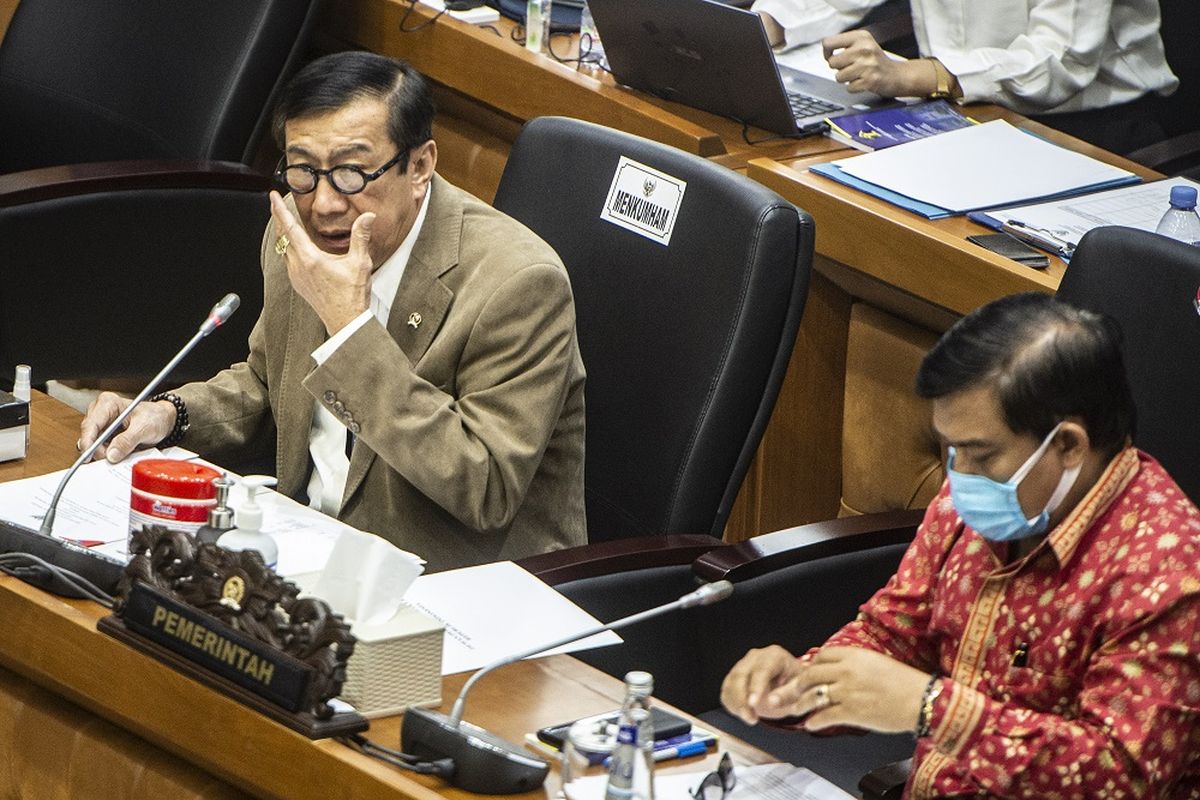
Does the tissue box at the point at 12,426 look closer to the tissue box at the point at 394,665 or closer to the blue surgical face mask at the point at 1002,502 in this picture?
the tissue box at the point at 394,665

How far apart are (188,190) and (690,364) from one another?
1318 mm

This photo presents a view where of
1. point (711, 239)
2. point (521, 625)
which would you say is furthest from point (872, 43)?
point (521, 625)

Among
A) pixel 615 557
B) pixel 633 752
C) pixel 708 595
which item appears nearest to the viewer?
pixel 633 752

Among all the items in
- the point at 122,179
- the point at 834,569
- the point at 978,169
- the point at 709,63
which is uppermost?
the point at 709,63

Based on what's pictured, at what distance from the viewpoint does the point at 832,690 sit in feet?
5.46

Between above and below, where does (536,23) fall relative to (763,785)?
above

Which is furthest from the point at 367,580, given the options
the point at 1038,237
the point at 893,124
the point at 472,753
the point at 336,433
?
the point at 893,124

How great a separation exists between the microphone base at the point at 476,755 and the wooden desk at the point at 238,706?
0.01 metres

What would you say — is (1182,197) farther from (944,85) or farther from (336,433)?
(336,433)

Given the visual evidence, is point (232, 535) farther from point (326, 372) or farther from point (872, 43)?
point (872, 43)

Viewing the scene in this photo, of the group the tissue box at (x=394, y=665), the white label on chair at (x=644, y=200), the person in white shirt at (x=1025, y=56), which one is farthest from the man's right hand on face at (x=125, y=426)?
the person in white shirt at (x=1025, y=56)

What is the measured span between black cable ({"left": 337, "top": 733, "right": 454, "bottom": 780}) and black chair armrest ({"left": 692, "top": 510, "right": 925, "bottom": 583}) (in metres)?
0.62

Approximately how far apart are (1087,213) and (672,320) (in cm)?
83

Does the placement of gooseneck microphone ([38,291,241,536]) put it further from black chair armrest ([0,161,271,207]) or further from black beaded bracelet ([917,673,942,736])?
black chair armrest ([0,161,271,207])
